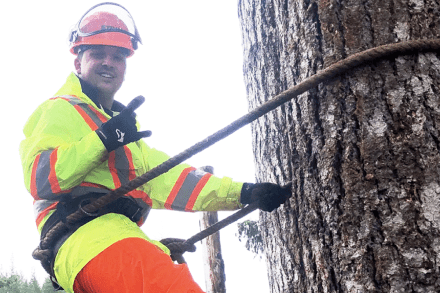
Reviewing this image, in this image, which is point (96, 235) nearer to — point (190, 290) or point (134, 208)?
point (134, 208)

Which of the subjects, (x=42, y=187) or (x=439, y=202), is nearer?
(x=439, y=202)

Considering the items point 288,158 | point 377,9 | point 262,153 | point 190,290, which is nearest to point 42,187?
point 190,290

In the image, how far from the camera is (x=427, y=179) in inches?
43.1

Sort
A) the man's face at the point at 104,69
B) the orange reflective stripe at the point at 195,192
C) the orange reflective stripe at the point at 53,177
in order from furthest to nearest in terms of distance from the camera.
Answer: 1. the man's face at the point at 104,69
2. the orange reflective stripe at the point at 195,192
3. the orange reflective stripe at the point at 53,177

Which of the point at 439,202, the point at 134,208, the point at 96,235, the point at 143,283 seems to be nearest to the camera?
the point at 439,202

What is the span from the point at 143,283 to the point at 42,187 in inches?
23.1

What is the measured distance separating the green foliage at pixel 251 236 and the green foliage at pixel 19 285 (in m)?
6.65

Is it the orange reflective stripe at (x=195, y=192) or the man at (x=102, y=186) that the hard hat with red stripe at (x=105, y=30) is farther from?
the orange reflective stripe at (x=195, y=192)

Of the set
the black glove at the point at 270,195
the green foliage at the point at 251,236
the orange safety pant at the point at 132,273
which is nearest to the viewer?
the black glove at the point at 270,195

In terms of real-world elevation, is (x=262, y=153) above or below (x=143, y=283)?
above

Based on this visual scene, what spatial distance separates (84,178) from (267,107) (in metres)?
0.93

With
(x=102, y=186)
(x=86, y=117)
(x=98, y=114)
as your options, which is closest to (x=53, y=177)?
(x=102, y=186)

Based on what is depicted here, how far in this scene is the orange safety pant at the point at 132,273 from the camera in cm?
160

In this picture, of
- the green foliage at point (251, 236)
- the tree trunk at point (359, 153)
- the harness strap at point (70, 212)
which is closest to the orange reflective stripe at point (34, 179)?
the harness strap at point (70, 212)
